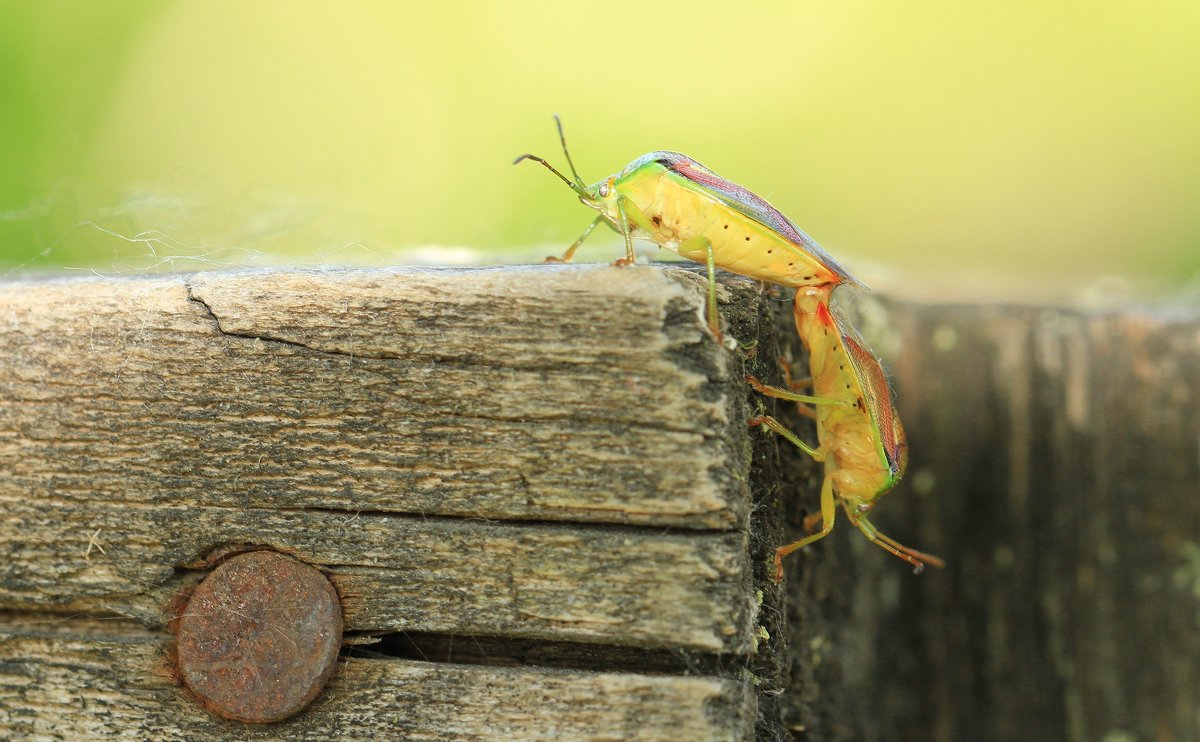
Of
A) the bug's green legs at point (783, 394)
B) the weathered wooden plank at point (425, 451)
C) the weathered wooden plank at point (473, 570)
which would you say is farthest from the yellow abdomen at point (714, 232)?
the weathered wooden plank at point (473, 570)

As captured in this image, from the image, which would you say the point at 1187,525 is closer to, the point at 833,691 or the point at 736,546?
the point at 833,691

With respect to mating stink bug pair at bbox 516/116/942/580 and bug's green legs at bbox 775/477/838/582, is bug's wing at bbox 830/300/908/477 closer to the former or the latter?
mating stink bug pair at bbox 516/116/942/580

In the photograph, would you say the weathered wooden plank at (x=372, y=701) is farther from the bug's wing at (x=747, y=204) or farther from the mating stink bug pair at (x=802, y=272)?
the bug's wing at (x=747, y=204)

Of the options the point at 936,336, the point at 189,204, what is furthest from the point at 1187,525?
the point at 189,204

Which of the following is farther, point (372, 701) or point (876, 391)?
point (876, 391)

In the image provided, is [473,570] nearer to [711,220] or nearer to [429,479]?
[429,479]

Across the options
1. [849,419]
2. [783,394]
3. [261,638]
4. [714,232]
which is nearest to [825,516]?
[849,419]
